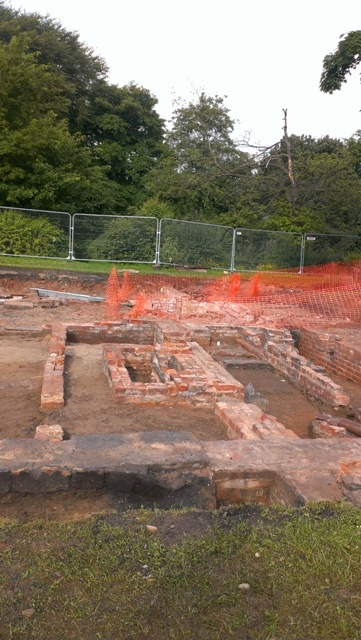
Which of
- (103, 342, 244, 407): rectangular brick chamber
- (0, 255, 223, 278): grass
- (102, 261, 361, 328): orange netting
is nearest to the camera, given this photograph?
(103, 342, 244, 407): rectangular brick chamber

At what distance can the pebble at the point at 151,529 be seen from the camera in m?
2.79

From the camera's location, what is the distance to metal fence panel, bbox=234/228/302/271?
18.8 m

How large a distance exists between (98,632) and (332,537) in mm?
1283

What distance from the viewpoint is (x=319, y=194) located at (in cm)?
2248

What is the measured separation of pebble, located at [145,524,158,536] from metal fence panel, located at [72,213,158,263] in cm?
1566

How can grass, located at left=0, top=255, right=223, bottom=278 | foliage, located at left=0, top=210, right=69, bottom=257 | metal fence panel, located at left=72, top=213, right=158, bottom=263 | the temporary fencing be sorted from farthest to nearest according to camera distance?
metal fence panel, located at left=72, top=213, right=158, bottom=263, the temporary fencing, foliage, located at left=0, top=210, right=69, bottom=257, grass, located at left=0, top=255, right=223, bottom=278

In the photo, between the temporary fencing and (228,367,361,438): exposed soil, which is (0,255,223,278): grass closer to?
the temporary fencing

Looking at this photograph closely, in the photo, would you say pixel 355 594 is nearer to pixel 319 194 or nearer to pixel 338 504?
pixel 338 504

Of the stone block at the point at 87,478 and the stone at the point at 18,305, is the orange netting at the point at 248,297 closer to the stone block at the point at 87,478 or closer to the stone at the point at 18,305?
the stone at the point at 18,305

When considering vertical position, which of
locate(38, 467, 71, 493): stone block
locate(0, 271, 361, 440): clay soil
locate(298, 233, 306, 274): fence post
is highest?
locate(298, 233, 306, 274): fence post

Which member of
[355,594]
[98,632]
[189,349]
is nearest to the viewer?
[98,632]

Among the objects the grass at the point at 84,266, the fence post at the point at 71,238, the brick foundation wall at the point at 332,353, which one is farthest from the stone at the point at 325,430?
the fence post at the point at 71,238

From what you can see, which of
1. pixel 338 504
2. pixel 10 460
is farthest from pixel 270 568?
pixel 10 460

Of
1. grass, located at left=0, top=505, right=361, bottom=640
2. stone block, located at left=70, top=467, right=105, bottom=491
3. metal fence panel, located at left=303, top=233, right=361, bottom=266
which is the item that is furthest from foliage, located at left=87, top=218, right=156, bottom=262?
grass, located at left=0, top=505, right=361, bottom=640
